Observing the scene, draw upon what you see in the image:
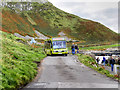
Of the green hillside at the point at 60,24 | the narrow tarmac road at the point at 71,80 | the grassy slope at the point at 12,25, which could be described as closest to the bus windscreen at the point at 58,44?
the narrow tarmac road at the point at 71,80

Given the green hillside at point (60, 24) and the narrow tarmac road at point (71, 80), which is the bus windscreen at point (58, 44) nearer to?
the narrow tarmac road at point (71, 80)

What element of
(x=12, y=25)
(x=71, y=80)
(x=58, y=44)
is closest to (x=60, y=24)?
(x=12, y=25)

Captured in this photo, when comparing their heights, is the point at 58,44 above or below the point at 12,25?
below

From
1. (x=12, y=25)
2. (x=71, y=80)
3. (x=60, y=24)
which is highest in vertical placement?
(x=60, y=24)

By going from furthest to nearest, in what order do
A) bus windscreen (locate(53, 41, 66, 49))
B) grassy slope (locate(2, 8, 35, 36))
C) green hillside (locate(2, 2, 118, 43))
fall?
green hillside (locate(2, 2, 118, 43)), grassy slope (locate(2, 8, 35, 36)), bus windscreen (locate(53, 41, 66, 49))

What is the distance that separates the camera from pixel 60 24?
110125 millimetres

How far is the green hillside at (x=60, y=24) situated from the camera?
327ft

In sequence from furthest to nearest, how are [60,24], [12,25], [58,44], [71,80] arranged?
[60,24] < [12,25] < [58,44] < [71,80]

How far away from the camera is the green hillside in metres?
99.8

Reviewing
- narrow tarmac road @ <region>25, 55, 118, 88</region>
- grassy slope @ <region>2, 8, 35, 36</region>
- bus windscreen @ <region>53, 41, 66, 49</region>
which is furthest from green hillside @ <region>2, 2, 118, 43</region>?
narrow tarmac road @ <region>25, 55, 118, 88</region>

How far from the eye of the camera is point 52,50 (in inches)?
1089

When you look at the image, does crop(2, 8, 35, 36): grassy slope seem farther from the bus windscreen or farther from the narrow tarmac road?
the narrow tarmac road

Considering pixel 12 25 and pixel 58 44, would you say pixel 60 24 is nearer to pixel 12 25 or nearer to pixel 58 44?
pixel 12 25

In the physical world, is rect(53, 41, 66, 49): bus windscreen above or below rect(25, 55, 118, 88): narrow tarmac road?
above
